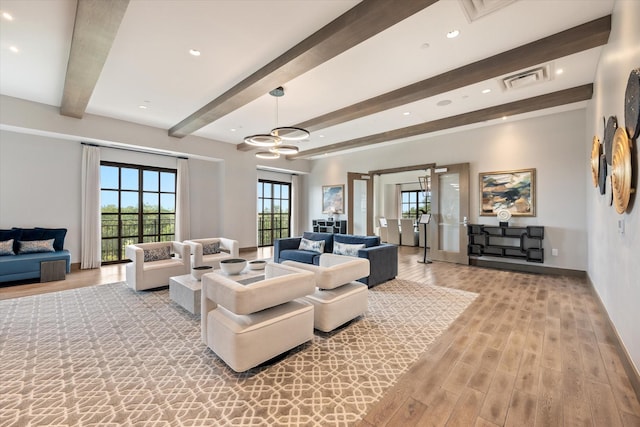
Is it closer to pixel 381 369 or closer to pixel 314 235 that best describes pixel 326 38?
pixel 381 369

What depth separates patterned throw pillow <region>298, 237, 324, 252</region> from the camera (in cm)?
578

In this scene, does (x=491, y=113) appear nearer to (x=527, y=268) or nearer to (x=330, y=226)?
(x=527, y=268)

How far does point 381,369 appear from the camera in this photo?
230 centimetres

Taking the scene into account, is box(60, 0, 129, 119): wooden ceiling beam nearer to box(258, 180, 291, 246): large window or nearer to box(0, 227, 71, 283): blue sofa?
box(0, 227, 71, 283): blue sofa

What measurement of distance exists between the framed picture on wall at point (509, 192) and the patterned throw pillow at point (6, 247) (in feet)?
32.2

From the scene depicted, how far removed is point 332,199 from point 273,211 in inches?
93.1

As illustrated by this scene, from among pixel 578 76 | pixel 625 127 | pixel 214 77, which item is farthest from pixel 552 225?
pixel 214 77

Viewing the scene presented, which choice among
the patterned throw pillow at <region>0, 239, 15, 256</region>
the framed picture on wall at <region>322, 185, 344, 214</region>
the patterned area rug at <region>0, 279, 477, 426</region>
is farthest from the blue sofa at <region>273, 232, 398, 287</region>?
the patterned throw pillow at <region>0, 239, 15, 256</region>

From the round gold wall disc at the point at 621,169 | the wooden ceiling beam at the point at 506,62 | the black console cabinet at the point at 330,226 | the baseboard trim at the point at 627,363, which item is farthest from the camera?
Result: the black console cabinet at the point at 330,226

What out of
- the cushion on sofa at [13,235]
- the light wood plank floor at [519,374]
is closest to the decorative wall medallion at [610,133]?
the light wood plank floor at [519,374]

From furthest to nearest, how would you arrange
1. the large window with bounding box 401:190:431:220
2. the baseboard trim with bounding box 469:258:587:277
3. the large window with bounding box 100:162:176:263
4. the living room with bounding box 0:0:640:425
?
the large window with bounding box 401:190:431:220, the large window with bounding box 100:162:176:263, the baseboard trim with bounding box 469:258:587:277, the living room with bounding box 0:0:640:425

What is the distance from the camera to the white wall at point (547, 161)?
5.36 meters

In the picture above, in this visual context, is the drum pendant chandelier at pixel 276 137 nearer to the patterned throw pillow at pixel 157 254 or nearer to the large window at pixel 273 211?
the patterned throw pillow at pixel 157 254

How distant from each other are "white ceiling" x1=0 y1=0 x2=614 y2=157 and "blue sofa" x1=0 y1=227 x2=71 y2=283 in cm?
258
